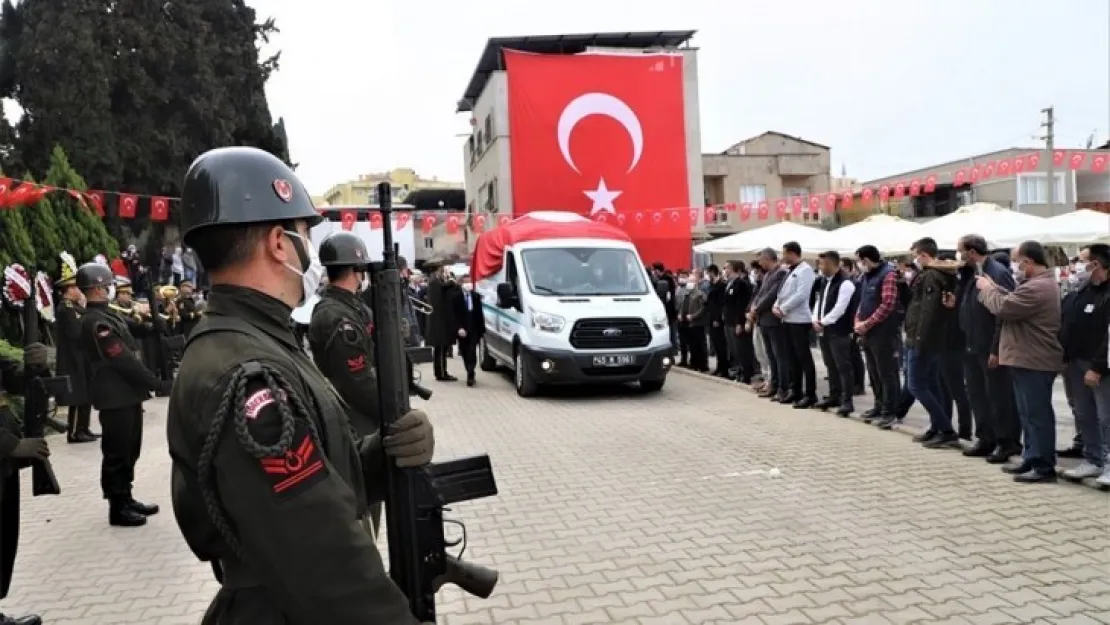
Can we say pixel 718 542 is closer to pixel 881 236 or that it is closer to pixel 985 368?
pixel 985 368

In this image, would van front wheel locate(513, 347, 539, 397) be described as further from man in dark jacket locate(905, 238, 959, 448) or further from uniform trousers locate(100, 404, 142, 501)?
uniform trousers locate(100, 404, 142, 501)

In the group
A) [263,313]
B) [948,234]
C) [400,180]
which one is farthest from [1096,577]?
[400,180]

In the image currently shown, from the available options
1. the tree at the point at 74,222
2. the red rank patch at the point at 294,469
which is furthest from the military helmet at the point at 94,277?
the tree at the point at 74,222

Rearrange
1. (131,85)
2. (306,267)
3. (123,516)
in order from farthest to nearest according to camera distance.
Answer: (131,85), (123,516), (306,267)

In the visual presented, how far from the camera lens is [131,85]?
29.0m

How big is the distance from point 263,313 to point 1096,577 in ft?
15.6

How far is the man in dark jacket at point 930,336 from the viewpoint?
797 cm

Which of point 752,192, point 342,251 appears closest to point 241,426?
point 342,251

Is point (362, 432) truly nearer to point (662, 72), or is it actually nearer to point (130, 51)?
point (662, 72)

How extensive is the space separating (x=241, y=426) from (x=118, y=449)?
215 inches

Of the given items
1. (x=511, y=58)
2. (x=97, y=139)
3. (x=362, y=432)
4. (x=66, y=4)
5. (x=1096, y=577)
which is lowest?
(x=1096, y=577)

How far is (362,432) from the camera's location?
4.03 m

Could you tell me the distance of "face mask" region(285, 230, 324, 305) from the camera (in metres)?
2.08

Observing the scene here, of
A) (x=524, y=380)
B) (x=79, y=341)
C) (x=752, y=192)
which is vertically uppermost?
(x=752, y=192)
